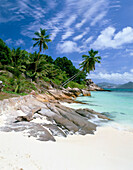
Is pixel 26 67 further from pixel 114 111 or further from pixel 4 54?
pixel 114 111

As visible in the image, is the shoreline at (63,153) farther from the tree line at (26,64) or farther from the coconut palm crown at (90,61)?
the coconut palm crown at (90,61)

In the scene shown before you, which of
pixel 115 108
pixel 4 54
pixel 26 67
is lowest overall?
pixel 115 108

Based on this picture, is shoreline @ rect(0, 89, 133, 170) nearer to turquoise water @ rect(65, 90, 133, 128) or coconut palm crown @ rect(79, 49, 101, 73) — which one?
turquoise water @ rect(65, 90, 133, 128)

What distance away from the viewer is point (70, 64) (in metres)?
42.2

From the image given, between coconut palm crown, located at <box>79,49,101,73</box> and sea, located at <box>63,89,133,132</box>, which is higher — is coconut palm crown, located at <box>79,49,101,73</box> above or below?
above

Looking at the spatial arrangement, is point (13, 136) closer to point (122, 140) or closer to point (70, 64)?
point (122, 140)

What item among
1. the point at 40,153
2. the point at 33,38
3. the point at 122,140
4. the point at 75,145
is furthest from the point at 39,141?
the point at 33,38

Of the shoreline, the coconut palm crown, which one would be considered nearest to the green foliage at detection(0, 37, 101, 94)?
the coconut palm crown

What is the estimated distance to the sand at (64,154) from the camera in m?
2.17

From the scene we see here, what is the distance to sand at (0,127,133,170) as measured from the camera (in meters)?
2.17

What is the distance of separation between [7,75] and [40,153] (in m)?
12.9

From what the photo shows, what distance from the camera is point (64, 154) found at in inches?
106

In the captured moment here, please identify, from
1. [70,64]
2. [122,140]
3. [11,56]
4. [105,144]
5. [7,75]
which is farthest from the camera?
[70,64]

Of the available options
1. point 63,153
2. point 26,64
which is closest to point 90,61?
point 26,64
